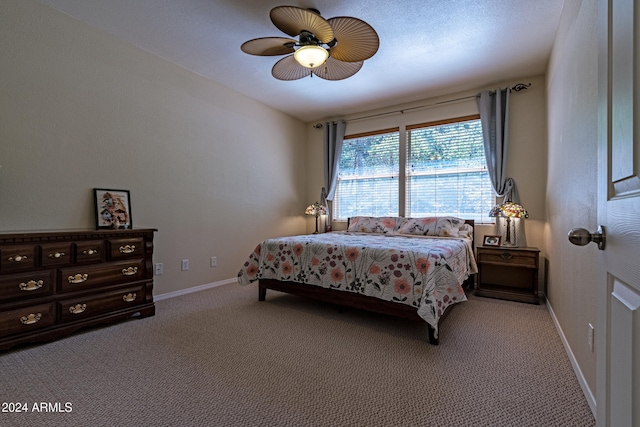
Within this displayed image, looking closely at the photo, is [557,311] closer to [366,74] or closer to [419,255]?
[419,255]

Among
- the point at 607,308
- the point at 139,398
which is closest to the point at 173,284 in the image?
the point at 139,398

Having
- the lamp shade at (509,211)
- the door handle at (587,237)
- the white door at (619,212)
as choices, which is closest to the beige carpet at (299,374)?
the white door at (619,212)

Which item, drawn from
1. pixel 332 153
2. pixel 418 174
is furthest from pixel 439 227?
pixel 332 153

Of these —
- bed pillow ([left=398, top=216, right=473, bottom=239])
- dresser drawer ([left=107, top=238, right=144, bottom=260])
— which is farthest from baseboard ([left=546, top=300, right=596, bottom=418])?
dresser drawer ([left=107, top=238, right=144, bottom=260])

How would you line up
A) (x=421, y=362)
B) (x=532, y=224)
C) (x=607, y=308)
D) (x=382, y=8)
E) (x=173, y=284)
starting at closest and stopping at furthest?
(x=607, y=308) < (x=421, y=362) < (x=382, y=8) < (x=173, y=284) < (x=532, y=224)

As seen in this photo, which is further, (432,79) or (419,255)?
(432,79)

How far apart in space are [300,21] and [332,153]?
306 cm

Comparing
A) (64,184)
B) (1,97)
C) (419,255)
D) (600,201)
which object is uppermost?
(1,97)

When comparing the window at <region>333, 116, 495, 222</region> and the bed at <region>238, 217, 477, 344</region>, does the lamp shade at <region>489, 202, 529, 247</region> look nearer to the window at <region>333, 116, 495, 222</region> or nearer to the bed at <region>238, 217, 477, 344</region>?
the window at <region>333, 116, 495, 222</region>

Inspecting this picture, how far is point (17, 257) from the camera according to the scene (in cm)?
201

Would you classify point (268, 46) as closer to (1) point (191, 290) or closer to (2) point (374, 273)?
(2) point (374, 273)

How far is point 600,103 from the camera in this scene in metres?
0.80

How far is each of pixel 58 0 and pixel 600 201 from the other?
144 inches

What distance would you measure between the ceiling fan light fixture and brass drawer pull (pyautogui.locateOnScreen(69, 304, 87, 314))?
8.49 ft
